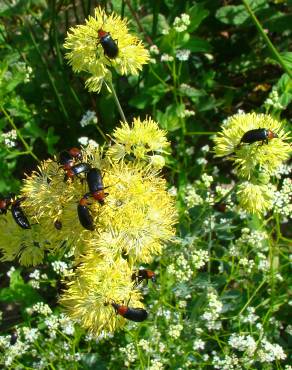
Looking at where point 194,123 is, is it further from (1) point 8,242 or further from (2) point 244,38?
(1) point 8,242

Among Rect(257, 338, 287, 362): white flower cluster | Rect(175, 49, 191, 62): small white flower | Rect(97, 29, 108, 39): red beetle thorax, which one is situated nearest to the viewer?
Rect(97, 29, 108, 39): red beetle thorax

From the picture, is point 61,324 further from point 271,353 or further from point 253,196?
point 253,196

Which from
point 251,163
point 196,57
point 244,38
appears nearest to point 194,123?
point 196,57

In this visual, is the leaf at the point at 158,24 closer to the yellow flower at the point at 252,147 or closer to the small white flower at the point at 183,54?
the small white flower at the point at 183,54

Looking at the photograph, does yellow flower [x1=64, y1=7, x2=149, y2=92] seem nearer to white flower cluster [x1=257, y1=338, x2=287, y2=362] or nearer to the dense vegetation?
the dense vegetation

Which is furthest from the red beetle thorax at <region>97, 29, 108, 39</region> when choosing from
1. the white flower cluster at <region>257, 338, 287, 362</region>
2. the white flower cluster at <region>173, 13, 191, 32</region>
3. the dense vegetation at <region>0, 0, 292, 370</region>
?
the white flower cluster at <region>257, 338, 287, 362</region>

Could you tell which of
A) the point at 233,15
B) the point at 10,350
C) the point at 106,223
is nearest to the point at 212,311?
the point at 106,223
